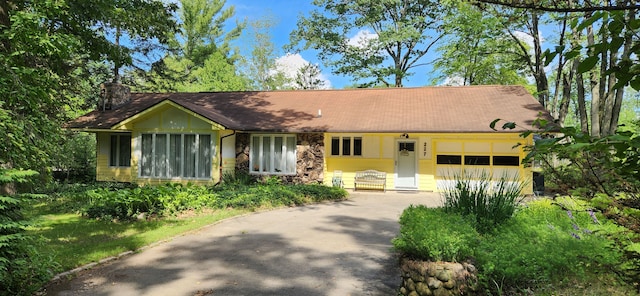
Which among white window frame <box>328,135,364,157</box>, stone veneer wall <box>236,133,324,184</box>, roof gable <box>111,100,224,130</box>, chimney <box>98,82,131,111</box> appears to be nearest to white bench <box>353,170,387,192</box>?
white window frame <box>328,135,364,157</box>

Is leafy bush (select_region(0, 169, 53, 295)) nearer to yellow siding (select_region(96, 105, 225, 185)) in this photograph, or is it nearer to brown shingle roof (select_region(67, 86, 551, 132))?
brown shingle roof (select_region(67, 86, 551, 132))

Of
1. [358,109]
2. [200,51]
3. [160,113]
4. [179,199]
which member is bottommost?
[179,199]

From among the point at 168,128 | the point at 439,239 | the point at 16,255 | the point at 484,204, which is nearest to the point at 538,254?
the point at 439,239

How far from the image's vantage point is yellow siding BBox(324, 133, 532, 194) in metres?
15.6

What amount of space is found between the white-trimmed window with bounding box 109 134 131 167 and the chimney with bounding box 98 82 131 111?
2776 mm

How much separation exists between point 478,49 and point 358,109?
8.75 metres

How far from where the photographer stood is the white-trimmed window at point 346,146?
1680 cm

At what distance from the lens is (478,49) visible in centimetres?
2141

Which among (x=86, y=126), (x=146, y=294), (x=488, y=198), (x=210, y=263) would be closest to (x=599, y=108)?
(x=488, y=198)

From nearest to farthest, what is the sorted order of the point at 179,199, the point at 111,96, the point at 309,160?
the point at 179,199 → the point at 309,160 → the point at 111,96

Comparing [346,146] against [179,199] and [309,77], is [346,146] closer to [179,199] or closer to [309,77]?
[179,199]

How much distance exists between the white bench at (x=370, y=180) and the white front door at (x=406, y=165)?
77cm

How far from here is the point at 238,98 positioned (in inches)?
829

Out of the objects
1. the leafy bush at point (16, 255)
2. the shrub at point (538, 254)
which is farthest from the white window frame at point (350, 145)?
the leafy bush at point (16, 255)
